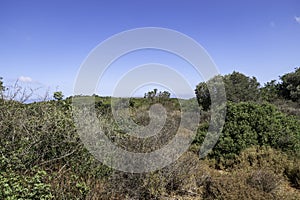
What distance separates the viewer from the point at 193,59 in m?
4.78

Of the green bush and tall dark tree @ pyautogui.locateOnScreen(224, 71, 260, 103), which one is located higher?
tall dark tree @ pyautogui.locateOnScreen(224, 71, 260, 103)


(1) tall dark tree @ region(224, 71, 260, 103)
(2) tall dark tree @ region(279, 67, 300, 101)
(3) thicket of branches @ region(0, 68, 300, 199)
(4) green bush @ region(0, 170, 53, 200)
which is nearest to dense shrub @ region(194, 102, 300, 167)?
(3) thicket of branches @ region(0, 68, 300, 199)

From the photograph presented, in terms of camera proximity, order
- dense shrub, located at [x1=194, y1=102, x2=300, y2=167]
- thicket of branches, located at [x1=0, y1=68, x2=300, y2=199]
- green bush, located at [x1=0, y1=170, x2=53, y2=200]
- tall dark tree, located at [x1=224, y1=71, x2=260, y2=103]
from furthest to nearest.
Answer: tall dark tree, located at [x1=224, y1=71, x2=260, y2=103], dense shrub, located at [x1=194, y1=102, x2=300, y2=167], thicket of branches, located at [x1=0, y1=68, x2=300, y2=199], green bush, located at [x1=0, y1=170, x2=53, y2=200]

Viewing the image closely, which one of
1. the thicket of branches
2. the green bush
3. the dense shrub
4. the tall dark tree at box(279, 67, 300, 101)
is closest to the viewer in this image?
the green bush

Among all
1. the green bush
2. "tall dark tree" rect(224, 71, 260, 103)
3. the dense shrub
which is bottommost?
the green bush

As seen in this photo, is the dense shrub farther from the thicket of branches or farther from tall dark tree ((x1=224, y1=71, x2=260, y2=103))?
tall dark tree ((x1=224, y1=71, x2=260, y2=103))

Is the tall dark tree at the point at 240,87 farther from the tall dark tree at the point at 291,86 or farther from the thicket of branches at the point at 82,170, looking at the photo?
the thicket of branches at the point at 82,170

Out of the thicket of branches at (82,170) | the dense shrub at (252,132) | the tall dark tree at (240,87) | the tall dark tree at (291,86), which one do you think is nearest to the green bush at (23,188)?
the thicket of branches at (82,170)

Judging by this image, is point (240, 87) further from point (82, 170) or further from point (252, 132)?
point (82, 170)

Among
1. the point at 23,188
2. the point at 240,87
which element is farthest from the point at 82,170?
the point at 240,87

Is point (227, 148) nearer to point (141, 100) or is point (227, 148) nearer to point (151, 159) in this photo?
point (151, 159)

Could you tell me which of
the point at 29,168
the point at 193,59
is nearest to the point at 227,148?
the point at 193,59

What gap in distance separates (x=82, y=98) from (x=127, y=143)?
1.41m

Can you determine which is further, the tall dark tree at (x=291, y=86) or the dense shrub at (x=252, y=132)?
the tall dark tree at (x=291, y=86)
